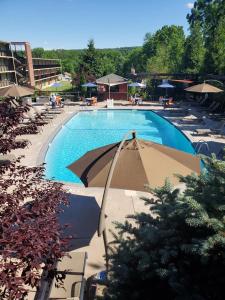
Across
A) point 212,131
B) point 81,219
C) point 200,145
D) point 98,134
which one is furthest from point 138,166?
point 98,134

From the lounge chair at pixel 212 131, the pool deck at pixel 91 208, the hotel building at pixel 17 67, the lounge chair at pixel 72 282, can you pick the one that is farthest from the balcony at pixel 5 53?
the lounge chair at pixel 72 282

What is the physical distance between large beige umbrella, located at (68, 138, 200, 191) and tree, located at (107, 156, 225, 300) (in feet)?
5.35

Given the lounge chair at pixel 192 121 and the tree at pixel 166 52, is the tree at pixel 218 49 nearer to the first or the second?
the lounge chair at pixel 192 121

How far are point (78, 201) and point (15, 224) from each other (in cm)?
635

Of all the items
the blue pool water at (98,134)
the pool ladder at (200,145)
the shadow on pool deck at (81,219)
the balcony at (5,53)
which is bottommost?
the blue pool water at (98,134)

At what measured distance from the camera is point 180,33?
3541 inches

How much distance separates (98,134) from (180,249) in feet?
63.5

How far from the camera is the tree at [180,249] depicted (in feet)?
10.4

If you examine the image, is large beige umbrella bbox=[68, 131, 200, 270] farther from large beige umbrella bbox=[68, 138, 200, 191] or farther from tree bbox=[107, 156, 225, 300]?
tree bbox=[107, 156, 225, 300]

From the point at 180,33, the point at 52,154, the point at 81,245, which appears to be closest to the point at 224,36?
the point at 52,154

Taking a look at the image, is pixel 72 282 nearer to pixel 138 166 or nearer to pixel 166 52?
pixel 138 166

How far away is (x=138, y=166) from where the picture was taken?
6363 mm

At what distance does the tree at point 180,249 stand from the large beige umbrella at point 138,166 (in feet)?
5.35

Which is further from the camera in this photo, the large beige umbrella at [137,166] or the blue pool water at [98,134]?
the blue pool water at [98,134]
